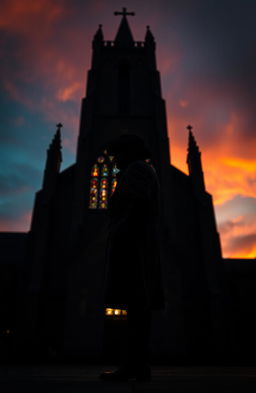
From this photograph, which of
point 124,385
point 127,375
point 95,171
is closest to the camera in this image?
point 124,385

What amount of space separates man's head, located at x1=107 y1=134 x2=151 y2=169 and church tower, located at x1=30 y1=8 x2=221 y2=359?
874 cm

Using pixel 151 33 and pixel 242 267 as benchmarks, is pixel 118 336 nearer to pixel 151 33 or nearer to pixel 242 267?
pixel 242 267

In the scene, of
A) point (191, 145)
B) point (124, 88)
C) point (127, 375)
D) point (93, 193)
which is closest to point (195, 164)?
point (191, 145)

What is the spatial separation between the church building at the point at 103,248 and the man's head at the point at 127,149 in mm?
7956

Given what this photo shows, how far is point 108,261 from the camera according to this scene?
2.59 meters

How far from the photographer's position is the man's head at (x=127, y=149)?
115 inches

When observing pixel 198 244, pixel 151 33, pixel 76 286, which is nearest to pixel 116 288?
pixel 76 286

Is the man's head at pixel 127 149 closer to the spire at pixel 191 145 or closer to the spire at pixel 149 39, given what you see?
the spire at pixel 191 145

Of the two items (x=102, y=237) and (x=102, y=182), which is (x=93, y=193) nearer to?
(x=102, y=182)

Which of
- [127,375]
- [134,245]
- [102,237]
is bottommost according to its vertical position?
[127,375]

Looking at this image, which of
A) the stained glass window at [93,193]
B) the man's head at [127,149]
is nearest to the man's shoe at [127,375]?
the man's head at [127,149]

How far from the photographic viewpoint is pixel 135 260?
2424mm

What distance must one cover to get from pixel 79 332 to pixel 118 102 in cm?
1459

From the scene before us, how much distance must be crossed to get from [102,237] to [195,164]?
721cm
